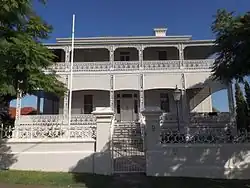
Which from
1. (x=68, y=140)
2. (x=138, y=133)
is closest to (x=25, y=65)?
(x=68, y=140)

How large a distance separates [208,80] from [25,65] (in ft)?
47.2

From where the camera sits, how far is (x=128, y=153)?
A: 501 inches

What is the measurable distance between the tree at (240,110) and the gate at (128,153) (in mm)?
7952

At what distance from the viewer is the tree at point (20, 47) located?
8.74 meters

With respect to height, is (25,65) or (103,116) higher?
(25,65)

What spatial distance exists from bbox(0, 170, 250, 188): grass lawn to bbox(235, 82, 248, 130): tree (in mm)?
10959

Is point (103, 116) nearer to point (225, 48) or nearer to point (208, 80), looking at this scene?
point (225, 48)

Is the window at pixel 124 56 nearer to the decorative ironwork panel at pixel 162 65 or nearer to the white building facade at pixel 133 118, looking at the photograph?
the white building facade at pixel 133 118

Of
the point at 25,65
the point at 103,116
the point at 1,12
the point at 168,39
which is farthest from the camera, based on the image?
the point at 168,39

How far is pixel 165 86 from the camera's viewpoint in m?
20.8

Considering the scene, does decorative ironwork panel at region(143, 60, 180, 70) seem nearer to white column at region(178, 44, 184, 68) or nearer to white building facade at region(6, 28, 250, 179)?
white building facade at region(6, 28, 250, 179)

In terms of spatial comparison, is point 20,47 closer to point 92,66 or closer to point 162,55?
point 92,66

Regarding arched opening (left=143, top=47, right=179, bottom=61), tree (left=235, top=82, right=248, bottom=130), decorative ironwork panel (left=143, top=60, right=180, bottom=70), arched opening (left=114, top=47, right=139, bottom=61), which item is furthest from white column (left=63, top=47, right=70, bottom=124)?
tree (left=235, top=82, right=248, bottom=130)

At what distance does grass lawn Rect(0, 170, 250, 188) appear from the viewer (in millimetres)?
9078
